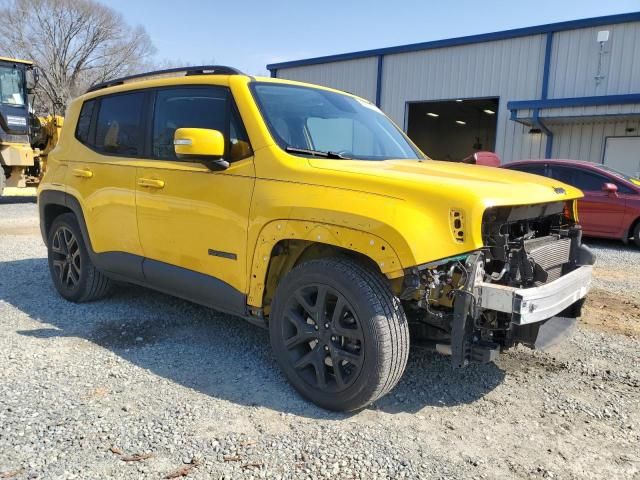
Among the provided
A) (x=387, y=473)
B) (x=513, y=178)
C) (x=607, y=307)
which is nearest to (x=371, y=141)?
(x=513, y=178)

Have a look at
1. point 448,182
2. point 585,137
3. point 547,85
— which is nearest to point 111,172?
point 448,182

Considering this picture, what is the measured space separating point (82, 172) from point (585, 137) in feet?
45.7

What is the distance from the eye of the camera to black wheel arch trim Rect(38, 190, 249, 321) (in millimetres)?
3564

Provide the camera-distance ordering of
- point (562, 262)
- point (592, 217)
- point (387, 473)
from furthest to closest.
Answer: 1. point (592, 217)
2. point (562, 262)
3. point (387, 473)

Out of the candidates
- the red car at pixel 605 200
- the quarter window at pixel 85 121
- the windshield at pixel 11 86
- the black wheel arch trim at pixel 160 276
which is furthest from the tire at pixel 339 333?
the windshield at pixel 11 86

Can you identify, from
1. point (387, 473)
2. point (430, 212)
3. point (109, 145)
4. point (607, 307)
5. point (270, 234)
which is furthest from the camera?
point (607, 307)

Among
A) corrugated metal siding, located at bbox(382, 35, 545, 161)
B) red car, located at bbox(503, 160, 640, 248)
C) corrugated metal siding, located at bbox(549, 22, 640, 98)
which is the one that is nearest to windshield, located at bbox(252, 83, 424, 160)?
red car, located at bbox(503, 160, 640, 248)

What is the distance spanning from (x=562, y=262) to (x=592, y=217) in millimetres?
6813

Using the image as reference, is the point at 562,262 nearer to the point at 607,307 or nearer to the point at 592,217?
the point at 607,307

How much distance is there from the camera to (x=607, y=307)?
216 inches

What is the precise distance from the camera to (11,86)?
535 inches

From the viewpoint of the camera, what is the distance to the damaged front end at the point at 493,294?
2744 millimetres

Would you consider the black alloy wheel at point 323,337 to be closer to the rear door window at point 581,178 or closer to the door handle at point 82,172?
the door handle at point 82,172

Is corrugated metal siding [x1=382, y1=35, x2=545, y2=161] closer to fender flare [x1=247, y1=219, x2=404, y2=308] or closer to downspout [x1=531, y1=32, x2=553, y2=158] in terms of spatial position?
downspout [x1=531, y1=32, x2=553, y2=158]
